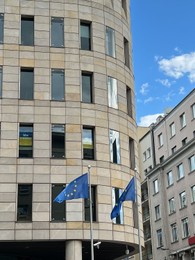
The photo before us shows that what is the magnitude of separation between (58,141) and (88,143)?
2090 mm

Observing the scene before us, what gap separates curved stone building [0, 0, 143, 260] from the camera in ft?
107

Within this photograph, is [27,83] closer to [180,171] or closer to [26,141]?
[26,141]

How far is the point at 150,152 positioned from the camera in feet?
264

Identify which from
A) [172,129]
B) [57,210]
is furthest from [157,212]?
[57,210]

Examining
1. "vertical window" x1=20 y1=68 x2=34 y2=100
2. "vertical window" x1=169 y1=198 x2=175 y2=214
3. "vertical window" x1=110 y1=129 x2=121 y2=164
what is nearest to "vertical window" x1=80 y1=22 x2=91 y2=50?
"vertical window" x1=20 y1=68 x2=34 y2=100

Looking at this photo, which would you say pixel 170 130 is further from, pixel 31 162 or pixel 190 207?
pixel 31 162

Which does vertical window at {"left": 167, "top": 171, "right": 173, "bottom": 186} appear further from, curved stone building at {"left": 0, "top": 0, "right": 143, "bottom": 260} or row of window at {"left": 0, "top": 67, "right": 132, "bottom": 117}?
row of window at {"left": 0, "top": 67, "right": 132, "bottom": 117}

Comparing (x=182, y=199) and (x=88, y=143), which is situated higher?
(x=182, y=199)

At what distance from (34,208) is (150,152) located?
49.6 meters

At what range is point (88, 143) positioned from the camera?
34969 millimetres

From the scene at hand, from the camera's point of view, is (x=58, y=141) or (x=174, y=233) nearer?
(x=58, y=141)

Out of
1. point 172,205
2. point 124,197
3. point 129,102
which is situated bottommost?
point 124,197

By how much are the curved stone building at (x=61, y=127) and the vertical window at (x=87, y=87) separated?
76 millimetres

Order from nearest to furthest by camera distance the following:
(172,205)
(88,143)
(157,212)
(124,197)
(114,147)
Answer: (124,197) → (88,143) → (114,147) → (172,205) → (157,212)
